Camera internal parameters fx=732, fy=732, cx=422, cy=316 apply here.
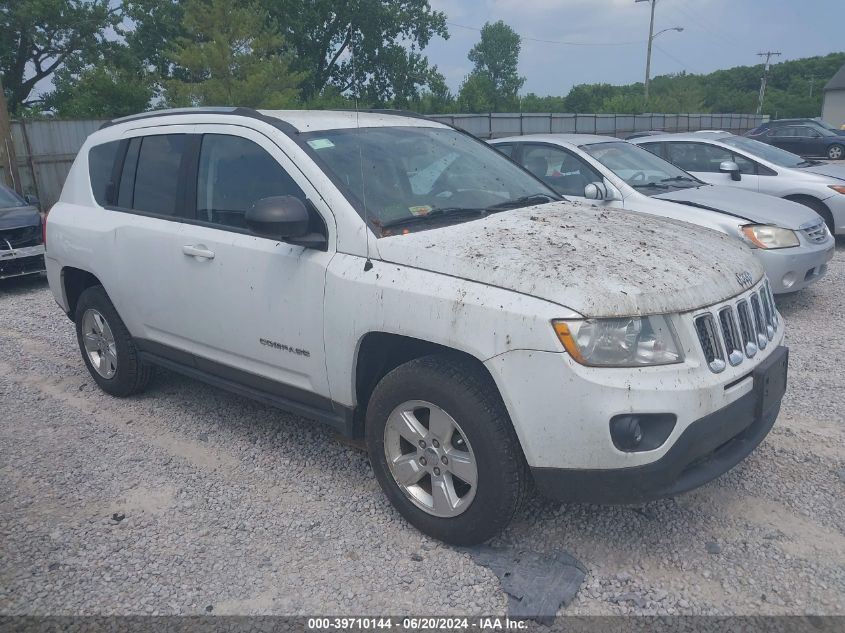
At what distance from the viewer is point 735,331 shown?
9.71 feet

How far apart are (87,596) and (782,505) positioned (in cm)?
306

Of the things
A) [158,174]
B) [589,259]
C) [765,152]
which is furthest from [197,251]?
[765,152]

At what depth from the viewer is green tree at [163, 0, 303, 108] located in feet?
60.4

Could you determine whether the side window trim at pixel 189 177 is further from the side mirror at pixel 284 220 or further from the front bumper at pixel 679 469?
the front bumper at pixel 679 469

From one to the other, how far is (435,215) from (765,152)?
26.4 ft

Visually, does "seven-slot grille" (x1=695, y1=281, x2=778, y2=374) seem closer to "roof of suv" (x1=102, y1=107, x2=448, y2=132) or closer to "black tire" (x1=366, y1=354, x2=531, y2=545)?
"black tire" (x1=366, y1=354, x2=531, y2=545)

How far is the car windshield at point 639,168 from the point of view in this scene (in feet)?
23.9

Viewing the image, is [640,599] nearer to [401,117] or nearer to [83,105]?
[401,117]

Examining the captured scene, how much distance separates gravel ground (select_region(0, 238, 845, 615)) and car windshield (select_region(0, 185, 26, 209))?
5.89m

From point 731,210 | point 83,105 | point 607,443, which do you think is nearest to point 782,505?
point 607,443

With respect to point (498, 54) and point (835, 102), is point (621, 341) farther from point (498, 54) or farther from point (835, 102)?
point (498, 54)

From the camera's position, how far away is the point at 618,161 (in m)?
7.49

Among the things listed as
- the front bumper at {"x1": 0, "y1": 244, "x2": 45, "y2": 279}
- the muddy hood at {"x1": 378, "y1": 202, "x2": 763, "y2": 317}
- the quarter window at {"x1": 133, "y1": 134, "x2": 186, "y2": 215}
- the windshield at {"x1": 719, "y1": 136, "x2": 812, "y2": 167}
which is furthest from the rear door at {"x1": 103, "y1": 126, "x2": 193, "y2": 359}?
the windshield at {"x1": 719, "y1": 136, "x2": 812, "y2": 167}

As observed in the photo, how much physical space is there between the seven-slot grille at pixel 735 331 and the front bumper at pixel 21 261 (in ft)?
27.8
